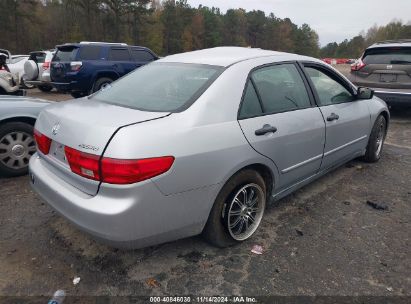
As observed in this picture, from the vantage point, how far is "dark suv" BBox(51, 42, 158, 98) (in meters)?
10.0

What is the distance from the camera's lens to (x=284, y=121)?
123 inches

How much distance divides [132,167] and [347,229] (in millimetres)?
2220

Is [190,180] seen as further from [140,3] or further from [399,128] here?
[140,3]

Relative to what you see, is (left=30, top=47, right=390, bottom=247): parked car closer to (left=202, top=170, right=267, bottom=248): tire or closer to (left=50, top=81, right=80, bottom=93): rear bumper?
(left=202, top=170, right=267, bottom=248): tire

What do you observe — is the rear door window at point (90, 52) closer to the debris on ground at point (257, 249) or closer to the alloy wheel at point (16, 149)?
the alloy wheel at point (16, 149)

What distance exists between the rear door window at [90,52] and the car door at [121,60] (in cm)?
40

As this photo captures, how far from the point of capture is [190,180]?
2.41 m

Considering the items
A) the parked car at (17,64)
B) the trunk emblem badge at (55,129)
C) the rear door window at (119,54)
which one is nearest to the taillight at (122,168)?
the trunk emblem badge at (55,129)

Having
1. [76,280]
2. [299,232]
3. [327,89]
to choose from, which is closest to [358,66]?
[327,89]

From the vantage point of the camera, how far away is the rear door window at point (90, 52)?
10203 millimetres

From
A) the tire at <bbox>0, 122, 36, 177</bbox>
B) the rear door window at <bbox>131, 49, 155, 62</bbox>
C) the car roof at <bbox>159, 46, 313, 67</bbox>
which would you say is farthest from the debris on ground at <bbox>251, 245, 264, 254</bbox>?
the rear door window at <bbox>131, 49, 155, 62</bbox>

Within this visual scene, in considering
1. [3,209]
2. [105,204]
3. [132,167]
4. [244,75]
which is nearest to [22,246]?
[3,209]

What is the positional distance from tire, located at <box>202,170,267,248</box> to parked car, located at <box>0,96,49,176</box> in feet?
9.28

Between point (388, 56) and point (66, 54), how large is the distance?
854 cm
